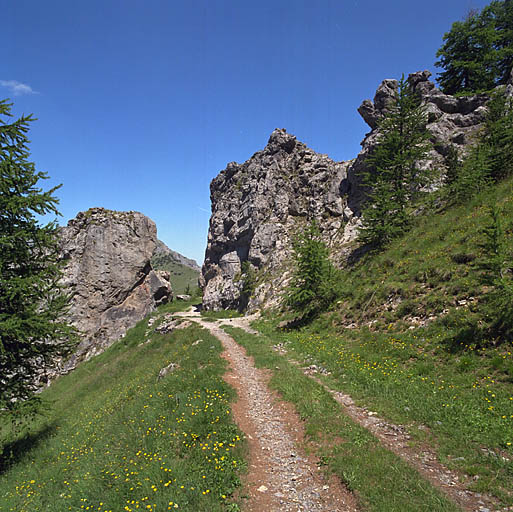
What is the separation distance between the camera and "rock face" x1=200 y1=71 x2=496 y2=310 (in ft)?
124

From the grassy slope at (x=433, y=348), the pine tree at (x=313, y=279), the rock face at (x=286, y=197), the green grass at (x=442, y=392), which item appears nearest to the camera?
the green grass at (x=442, y=392)

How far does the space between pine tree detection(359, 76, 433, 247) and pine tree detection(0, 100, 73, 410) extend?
23.0m

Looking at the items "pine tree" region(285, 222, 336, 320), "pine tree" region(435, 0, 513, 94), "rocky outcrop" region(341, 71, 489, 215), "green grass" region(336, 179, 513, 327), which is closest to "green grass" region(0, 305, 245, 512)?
"pine tree" region(285, 222, 336, 320)

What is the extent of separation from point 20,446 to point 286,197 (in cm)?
5128

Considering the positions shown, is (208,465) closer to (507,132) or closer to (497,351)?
(497,351)

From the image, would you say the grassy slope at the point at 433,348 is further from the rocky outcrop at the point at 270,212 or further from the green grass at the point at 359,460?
the rocky outcrop at the point at 270,212

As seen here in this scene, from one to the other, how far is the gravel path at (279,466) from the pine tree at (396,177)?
18.5 m

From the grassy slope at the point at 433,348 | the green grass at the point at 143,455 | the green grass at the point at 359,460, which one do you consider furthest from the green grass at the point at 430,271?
the green grass at the point at 143,455

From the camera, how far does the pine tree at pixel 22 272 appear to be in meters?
11.2

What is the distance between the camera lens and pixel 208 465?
6.28 metres

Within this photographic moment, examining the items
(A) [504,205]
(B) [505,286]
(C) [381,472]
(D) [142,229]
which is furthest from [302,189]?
(C) [381,472]

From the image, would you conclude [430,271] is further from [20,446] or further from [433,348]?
[20,446]

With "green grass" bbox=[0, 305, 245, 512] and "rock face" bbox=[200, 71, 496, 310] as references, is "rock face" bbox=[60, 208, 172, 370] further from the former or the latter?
"green grass" bbox=[0, 305, 245, 512]

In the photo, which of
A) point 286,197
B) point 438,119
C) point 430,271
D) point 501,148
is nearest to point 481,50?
point 438,119
